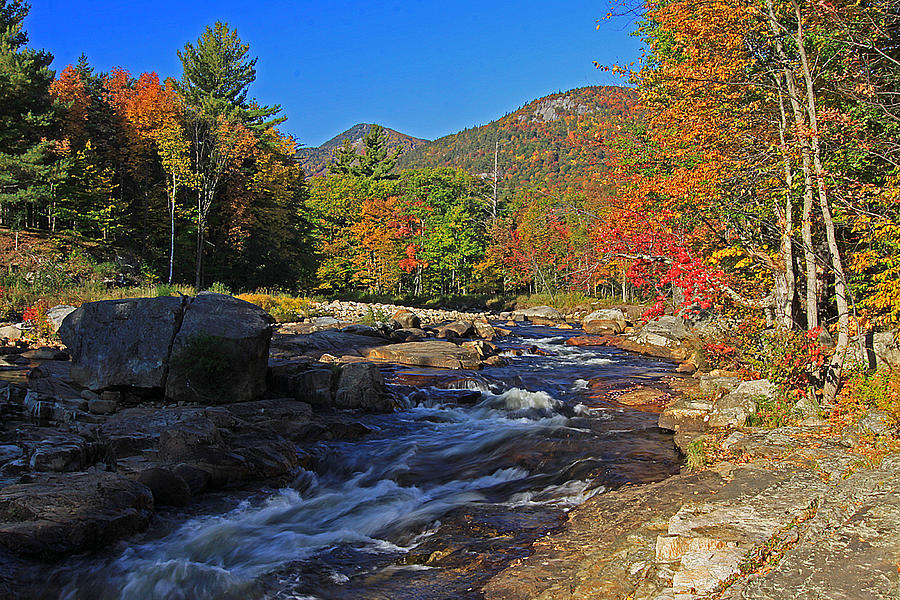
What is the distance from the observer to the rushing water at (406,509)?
5.40 meters

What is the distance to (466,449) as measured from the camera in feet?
32.1

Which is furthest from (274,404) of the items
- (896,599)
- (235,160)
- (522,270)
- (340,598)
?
(522,270)

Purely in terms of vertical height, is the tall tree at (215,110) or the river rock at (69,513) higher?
the tall tree at (215,110)

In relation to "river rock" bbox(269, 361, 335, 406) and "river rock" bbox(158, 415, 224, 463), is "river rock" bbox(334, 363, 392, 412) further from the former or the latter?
"river rock" bbox(158, 415, 224, 463)

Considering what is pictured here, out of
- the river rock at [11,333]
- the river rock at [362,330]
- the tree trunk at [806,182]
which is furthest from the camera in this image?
the river rock at [362,330]

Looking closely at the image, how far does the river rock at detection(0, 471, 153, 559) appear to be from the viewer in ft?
17.2

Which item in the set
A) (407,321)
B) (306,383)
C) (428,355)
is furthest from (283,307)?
(306,383)

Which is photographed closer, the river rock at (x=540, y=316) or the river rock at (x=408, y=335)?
the river rock at (x=408, y=335)

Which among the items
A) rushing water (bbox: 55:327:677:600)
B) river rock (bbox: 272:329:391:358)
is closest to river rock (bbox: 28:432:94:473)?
rushing water (bbox: 55:327:677:600)

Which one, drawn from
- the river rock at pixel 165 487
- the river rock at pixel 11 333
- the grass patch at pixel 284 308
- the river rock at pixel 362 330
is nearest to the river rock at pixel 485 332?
the river rock at pixel 362 330

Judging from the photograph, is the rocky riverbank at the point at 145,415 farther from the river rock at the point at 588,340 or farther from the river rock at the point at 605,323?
the river rock at the point at 605,323

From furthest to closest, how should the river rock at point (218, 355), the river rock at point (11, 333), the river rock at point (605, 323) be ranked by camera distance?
the river rock at point (605, 323)
the river rock at point (11, 333)
the river rock at point (218, 355)

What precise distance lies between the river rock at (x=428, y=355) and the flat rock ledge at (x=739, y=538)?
33.0 ft

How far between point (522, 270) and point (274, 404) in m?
41.9
